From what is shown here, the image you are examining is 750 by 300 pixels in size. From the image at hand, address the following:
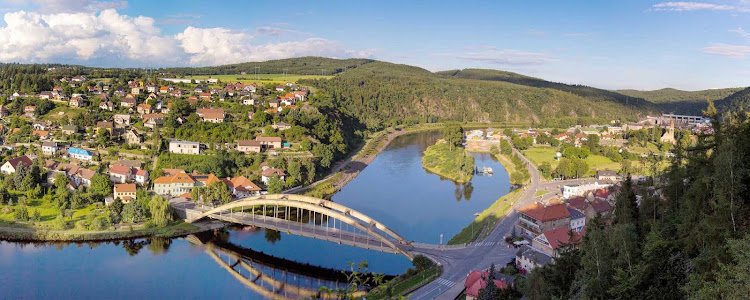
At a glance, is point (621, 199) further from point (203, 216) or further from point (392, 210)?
point (203, 216)

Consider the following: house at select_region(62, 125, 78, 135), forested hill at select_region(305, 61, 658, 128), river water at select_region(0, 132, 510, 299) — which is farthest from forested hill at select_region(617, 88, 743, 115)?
house at select_region(62, 125, 78, 135)

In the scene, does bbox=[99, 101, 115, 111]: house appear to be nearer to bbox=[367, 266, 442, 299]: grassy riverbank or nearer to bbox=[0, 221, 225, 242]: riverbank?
bbox=[0, 221, 225, 242]: riverbank

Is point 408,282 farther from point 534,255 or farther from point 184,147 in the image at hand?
point 184,147

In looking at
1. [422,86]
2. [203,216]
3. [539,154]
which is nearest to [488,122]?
[422,86]

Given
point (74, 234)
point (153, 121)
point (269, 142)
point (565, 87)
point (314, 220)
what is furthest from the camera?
point (565, 87)

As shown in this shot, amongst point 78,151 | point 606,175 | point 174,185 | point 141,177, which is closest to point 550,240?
point 606,175

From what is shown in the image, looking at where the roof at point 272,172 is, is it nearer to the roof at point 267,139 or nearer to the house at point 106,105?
the roof at point 267,139
